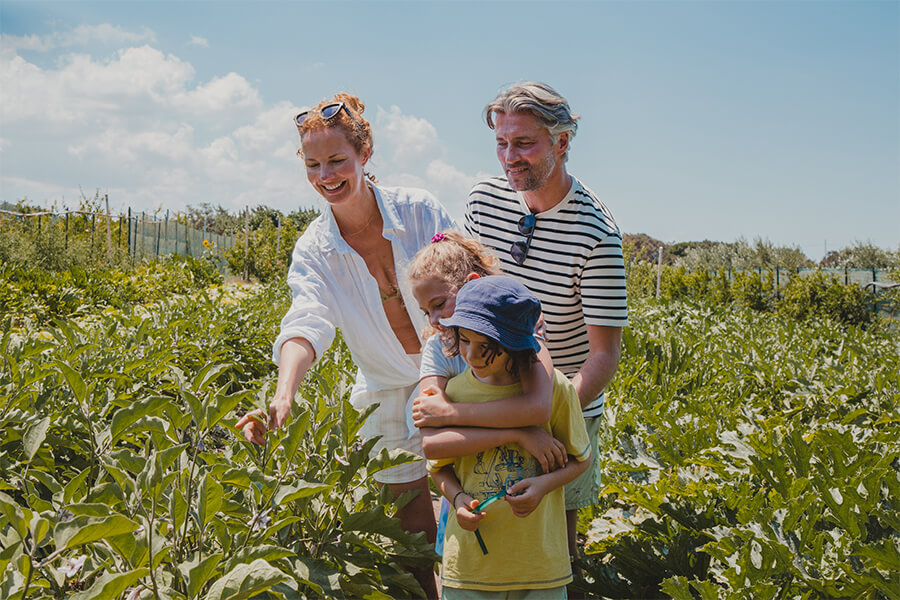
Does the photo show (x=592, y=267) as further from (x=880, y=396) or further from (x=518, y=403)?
(x=880, y=396)

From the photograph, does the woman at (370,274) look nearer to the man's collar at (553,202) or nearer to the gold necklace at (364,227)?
the gold necklace at (364,227)

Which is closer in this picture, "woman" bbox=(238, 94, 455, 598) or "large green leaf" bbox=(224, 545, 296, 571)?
"large green leaf" bbox=(224, 545, 296, 571)

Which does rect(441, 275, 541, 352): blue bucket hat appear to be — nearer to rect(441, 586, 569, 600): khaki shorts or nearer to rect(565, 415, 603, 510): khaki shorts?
rect(441, 586, 569, 600): khaki shorts

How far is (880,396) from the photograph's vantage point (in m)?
3.75

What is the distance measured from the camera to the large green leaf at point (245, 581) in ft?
4.20

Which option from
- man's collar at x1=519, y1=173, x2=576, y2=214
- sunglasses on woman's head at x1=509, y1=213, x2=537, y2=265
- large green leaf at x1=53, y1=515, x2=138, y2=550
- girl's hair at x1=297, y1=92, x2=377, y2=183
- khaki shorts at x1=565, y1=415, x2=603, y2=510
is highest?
girl's hair at x1=297, y1=92, x2=377, y2=183

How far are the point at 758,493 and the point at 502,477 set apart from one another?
88 centimetres

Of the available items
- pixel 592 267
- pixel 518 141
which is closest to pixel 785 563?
pixel 592 267

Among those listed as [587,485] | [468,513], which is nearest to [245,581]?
[468,513]

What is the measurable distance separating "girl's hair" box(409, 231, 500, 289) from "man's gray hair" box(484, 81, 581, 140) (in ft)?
1.51

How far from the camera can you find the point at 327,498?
1859 millimetres

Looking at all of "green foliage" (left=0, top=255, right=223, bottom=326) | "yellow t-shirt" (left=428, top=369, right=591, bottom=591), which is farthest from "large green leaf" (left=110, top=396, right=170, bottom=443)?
"green foliage" (left=0, top=255, right=223, bottom=326)

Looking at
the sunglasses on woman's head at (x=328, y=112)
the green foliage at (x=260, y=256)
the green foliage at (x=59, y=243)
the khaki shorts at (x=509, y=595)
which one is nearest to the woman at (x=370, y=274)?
the sunglasses on woman's head at (x=328, y=112)

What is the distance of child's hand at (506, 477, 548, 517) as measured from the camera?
1.75m
